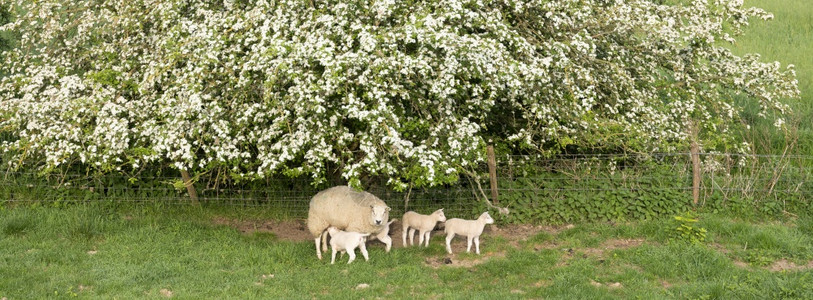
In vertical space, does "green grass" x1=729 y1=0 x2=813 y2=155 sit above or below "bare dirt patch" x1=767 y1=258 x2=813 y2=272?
above

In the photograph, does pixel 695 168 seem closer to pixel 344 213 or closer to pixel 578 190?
pixel 578 190

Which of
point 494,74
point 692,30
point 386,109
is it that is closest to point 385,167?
point 386,109

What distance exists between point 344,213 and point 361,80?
2469mm

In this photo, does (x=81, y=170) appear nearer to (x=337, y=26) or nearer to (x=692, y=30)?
(x=337, y=26)

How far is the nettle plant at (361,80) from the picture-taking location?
10211mm

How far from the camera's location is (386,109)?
387 inches

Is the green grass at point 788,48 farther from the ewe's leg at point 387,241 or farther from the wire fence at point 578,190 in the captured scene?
the ewe's leg at point 387,241

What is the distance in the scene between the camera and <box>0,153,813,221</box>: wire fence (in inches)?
502

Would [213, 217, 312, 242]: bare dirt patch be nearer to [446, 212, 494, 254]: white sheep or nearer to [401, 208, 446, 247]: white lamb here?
[401, 208, 446, 247]: white lamb

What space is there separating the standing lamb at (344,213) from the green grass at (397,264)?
15.9 inches

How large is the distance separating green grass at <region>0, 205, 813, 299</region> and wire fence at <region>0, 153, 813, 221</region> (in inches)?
25.8

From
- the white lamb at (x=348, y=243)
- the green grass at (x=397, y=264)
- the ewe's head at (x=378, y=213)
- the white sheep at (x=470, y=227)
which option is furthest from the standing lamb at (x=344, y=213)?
the white sheep at (x=470, y=227)

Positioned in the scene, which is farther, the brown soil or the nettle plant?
the brown soil

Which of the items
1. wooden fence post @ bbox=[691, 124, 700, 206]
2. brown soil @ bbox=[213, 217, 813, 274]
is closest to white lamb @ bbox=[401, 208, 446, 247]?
brown soil @ bbox=[213, 217, 813, 274]
